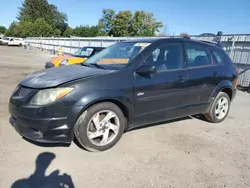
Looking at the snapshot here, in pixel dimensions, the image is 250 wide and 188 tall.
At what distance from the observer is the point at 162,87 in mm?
3723

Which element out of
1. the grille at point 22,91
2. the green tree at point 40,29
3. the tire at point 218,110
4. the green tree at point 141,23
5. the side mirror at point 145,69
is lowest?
the tire at point 218,110

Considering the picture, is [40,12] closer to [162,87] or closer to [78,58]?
[78,58]

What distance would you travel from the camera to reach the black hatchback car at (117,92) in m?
3.00

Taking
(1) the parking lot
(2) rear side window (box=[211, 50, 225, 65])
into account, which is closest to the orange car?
(1) the parking lot

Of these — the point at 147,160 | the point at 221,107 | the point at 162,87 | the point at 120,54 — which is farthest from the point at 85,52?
the point at 147,160

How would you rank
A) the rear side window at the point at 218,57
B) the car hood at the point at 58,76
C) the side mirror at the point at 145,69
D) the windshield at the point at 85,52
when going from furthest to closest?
the windshield at the point at 85,52 < the rear side window at the point at 218,57 < the side mirror at the point at 145,69 < the car hood at the point at 58,76

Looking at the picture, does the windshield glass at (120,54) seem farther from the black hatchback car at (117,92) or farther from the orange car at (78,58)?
the orange car at (78,58)

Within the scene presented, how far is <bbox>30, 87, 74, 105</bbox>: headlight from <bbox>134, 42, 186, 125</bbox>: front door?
1080mm

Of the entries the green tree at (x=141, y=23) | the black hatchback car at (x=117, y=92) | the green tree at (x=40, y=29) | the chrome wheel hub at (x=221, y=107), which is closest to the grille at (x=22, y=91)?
the black hatchback car at (x=117, y=92)

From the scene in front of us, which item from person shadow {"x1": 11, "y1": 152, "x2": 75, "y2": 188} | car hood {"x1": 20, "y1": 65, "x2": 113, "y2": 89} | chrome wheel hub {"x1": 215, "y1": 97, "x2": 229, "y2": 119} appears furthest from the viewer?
chrome wheel hub {"x1": 215, "y1": 97, "x2": 229, "y2": 119}

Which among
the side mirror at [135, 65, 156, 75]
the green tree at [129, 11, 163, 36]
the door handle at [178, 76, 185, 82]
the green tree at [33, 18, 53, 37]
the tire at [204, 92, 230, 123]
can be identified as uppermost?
the green tree at [129, 11, 163, 36]

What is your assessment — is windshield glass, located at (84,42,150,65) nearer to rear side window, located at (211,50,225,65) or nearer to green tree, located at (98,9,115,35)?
rear side window, located at (211,50,225,65)

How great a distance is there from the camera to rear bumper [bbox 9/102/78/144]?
2.94 m

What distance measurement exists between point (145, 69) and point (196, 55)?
144 centimetres
